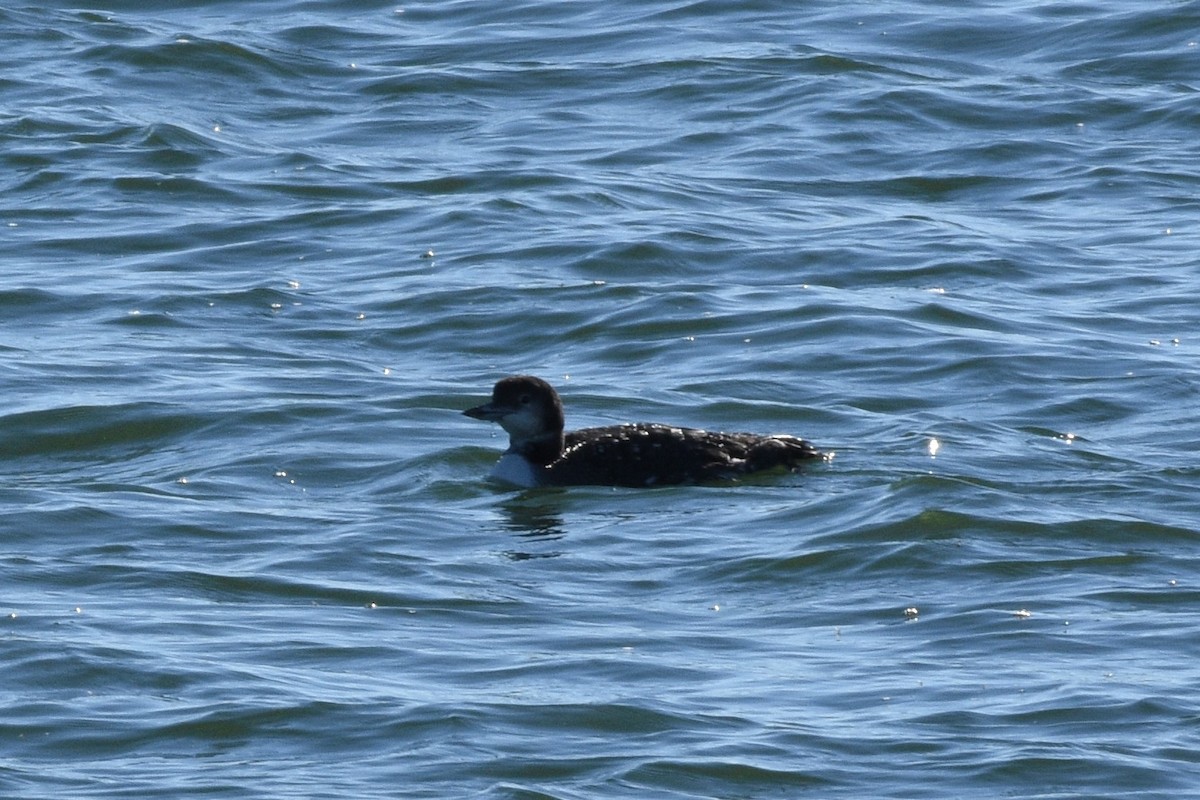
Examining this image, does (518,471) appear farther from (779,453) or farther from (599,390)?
(599,390)

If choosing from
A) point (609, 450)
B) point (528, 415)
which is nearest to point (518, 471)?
point (528, 415)

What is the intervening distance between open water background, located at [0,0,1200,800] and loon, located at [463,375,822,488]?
15 cm

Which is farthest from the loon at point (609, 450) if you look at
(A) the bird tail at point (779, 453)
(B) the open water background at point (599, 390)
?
(B) the open water background at point (599, 390)

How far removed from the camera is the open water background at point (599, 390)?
845cm

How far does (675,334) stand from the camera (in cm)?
1479

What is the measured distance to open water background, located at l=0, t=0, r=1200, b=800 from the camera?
27.7ft

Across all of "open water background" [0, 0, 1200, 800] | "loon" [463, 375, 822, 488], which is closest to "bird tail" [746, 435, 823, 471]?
"loon" [463, 375, 822, 488]

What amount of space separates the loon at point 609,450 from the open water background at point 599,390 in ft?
0.48

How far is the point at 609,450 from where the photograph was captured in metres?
12.0

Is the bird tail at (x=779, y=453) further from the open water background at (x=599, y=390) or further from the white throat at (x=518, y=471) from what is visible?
the white throat at (x=518, y=471)

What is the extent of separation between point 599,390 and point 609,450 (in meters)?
1.85

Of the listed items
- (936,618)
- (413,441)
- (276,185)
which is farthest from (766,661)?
(276,185)

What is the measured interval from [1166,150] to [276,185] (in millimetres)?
6504

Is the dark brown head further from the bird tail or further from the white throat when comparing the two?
the bird tail
